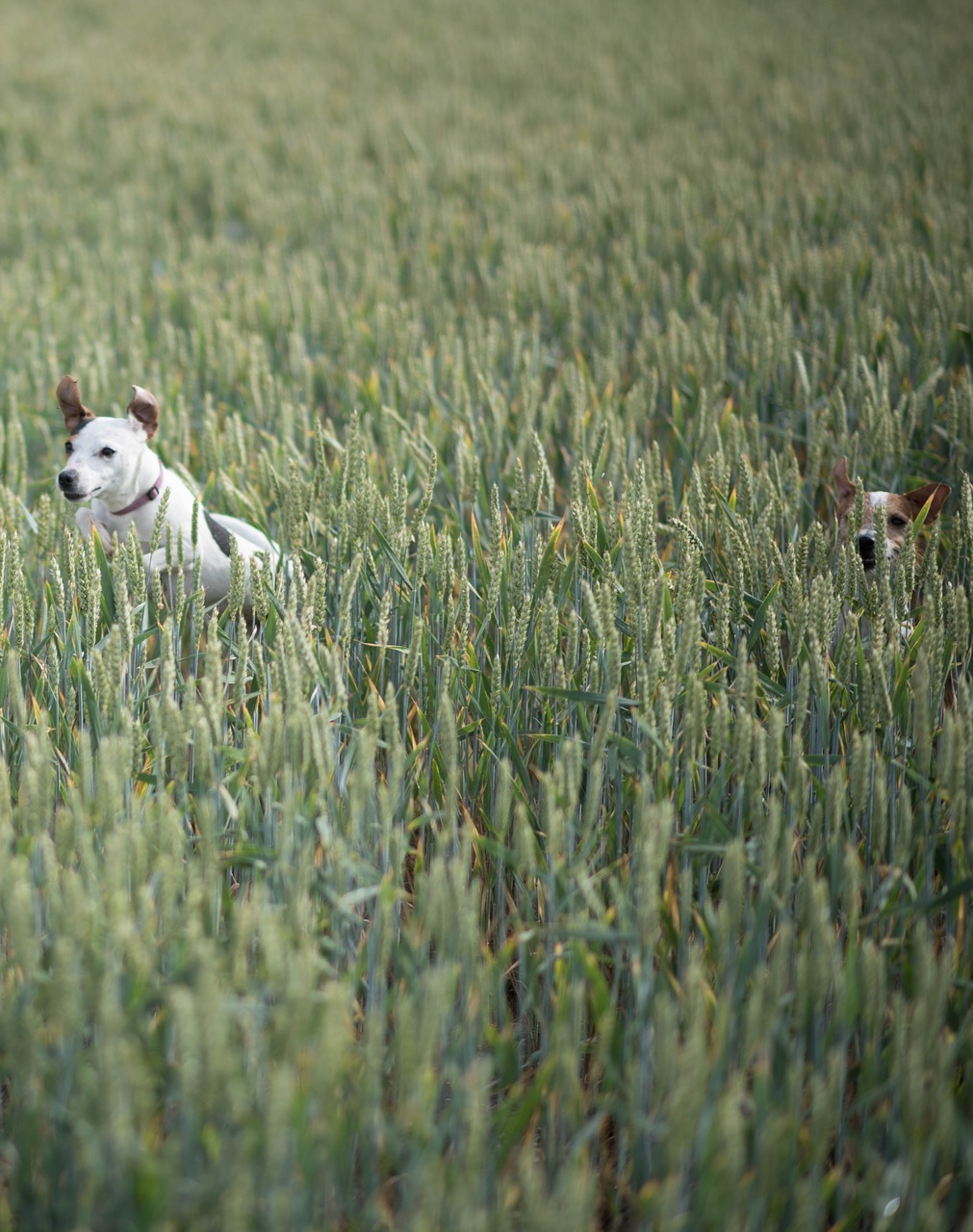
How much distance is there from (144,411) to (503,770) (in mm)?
1438

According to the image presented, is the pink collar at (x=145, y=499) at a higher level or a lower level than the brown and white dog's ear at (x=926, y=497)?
higher

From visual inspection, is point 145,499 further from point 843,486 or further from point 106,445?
point 843,486

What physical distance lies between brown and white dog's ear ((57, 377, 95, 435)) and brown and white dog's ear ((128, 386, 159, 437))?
0.12m

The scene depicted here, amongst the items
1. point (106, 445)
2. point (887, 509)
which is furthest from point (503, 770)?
point (887, 509)

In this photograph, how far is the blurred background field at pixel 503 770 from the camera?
1.12 meters

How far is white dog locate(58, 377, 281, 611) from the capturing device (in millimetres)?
2291

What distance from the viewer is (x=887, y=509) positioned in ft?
8.18

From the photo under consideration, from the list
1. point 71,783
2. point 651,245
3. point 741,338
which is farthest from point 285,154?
point 71,783

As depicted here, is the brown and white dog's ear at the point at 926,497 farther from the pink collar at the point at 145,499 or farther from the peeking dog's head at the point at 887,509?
the pink collar at the point at 145,499

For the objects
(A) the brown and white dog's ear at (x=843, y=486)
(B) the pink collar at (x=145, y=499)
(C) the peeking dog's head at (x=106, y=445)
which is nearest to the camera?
(C) the peeking dog's head at (x=106, y=445)

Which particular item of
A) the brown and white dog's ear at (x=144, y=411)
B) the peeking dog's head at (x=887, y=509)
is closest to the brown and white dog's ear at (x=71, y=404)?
the brown and white dog's ear at (x=144, y=411)

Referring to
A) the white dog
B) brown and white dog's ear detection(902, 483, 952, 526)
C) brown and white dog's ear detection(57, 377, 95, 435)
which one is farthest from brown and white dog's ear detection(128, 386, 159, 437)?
brown and white dog's ear detection(902, 483, 952, 526)

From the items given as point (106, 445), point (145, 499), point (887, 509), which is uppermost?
point (106, 445)

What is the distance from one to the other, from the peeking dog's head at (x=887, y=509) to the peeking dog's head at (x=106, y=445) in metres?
1.57
